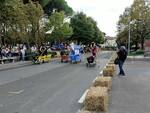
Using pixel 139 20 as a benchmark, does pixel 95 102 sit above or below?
below

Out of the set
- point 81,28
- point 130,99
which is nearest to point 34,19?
point 130,99

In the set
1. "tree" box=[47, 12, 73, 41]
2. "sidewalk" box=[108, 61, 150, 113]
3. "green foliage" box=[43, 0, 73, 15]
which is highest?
"green foliage" box=[43, 0, 73, 15]

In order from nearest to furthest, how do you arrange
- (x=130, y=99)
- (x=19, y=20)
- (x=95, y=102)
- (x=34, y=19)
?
(x=95, y=102) < (x=130, y=99) < (x=19, y=20) < (x=34, y=19)

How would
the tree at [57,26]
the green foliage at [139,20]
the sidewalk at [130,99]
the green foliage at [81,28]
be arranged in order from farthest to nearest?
the green foliage at [81,28] → the green foliage at [139,20] → the tree at [57,26] → the sidewalk at [130,99]

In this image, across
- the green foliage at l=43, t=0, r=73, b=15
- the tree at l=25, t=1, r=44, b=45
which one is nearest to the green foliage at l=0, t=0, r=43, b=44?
the tree at l=25, t=1, r=44, b=45

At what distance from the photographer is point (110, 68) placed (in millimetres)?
20906

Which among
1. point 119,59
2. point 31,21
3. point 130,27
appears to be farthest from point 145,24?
point 119,59

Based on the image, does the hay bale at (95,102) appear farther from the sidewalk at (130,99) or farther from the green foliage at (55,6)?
the green foliage at (55,6)

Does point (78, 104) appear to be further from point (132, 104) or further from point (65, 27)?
point (65, 27)

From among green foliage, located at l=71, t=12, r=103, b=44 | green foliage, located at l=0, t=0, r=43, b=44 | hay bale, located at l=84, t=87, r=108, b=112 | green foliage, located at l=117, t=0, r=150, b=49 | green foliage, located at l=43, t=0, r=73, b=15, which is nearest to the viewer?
hay bale, located at l=84, t=87, r=108, b=112

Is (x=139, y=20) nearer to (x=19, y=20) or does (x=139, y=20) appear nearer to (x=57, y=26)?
(x=57, y=26)

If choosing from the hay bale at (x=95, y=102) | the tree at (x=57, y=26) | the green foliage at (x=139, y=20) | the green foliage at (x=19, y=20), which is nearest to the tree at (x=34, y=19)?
the green foliage at (x=19, y=20)

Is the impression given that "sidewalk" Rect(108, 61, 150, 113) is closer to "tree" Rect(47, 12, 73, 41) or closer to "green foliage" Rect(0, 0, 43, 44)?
"green foliage" Rect(0, 0, 43, 44)

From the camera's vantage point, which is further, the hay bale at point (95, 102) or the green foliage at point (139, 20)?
the green foliage at point (139, 20)
